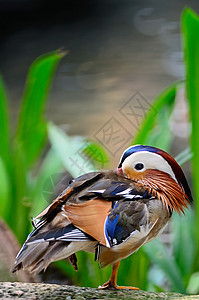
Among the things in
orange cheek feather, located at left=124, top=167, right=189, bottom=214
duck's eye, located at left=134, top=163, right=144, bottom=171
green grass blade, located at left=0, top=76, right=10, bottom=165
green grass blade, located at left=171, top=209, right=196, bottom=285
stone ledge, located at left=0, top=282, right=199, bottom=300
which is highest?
green grass blade, located at left=0, top=76, right=10, bottom=165

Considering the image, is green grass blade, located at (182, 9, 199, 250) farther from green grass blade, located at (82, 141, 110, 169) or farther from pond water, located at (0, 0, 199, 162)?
pond water, located at (0, 0, 199, 162)

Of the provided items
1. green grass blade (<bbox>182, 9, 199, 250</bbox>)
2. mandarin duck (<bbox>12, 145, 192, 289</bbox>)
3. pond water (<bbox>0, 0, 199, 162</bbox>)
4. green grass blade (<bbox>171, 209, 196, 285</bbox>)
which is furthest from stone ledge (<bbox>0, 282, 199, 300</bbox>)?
pond water (<bbox>0, 0, 199, 162</bbox>)

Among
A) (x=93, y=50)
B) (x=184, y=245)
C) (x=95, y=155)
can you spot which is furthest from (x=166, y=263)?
(x=93, y=50)

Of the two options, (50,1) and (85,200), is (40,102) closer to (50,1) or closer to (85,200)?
(85,200)

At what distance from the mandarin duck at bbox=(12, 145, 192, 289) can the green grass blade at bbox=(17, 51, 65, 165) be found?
0.64 metres

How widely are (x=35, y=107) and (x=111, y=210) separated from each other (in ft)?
2.25

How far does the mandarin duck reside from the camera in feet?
1.11

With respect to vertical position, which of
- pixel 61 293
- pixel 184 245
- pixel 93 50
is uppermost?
pixel 93 50

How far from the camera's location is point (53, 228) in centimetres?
35

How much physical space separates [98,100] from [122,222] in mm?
1836

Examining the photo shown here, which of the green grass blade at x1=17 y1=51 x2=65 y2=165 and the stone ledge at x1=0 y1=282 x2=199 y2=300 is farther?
the green grass blade at x1=17 y1=51 x2=65 y2=165

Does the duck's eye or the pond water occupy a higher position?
the pond water

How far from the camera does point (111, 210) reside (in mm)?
343

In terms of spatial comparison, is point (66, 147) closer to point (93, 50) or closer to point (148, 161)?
point (148, 161)
